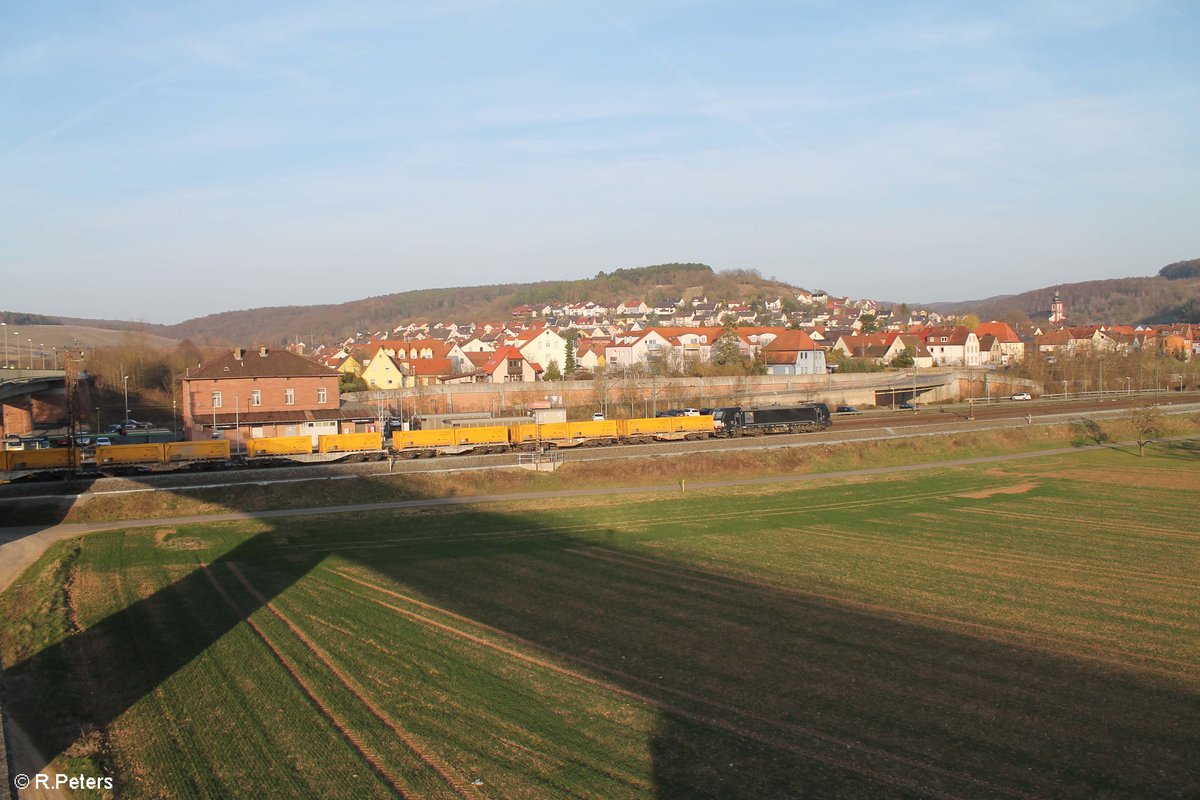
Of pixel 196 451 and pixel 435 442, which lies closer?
pixel 196 451

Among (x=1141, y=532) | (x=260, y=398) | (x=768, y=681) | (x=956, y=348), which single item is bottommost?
(x=1141, y=532)

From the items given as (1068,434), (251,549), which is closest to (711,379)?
(1068,434)

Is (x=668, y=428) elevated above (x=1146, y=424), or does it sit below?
above

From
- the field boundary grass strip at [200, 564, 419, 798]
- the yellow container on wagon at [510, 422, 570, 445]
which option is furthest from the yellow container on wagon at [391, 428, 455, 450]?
the field boundary grass strip at [200, 564, 419, 798]

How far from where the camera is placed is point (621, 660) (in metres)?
19.4

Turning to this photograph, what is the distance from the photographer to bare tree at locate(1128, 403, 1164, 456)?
A: 194 feet

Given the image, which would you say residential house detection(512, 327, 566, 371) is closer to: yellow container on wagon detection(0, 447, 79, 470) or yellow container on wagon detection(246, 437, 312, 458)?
yellow container on wagon detection(246, 437, 312, 458)

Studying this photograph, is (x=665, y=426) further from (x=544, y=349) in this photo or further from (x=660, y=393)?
(x=544, y=349)

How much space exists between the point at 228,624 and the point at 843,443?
1608 inches

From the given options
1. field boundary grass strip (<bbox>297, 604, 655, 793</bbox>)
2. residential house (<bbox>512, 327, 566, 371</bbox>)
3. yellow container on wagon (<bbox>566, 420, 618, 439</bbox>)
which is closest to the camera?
field boundary grass strip (<bbox>297, 604, 655, 793</bbox>)

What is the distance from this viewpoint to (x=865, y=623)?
22.0 metres

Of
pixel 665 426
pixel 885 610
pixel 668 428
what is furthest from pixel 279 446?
pixel 885 610

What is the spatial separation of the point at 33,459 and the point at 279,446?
11784 millimetres

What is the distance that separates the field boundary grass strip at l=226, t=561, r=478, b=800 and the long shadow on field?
1194mm
